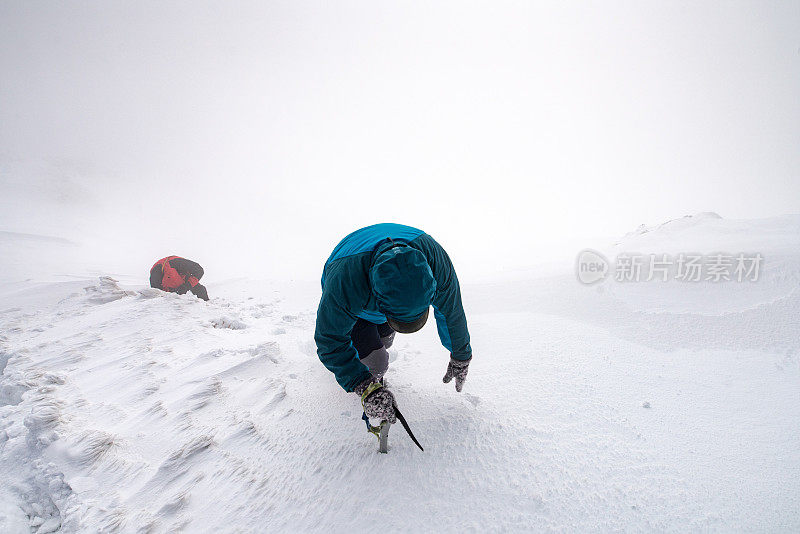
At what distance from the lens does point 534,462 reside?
4.34 feet

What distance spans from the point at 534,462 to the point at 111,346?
3.29m

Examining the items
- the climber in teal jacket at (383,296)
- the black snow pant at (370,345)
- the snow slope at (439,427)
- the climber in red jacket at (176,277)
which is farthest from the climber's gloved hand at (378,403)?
the climber in red jacket at (176,277)

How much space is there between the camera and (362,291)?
137 cm

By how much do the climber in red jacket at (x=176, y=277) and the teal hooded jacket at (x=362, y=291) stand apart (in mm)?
4538

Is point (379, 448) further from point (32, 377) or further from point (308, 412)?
point (32, 377)

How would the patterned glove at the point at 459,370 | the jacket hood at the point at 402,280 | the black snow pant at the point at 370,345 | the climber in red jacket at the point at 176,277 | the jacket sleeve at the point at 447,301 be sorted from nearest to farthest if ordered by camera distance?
the jacket hood at the point at 402,280 → the jacket sleeve at the point at 447,301 → the patterned glove at the point at 459,370 → the black snow pant at the point at 370,345 → the climber in red jacket at the point at 176,277

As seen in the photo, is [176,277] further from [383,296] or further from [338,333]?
[383,296]

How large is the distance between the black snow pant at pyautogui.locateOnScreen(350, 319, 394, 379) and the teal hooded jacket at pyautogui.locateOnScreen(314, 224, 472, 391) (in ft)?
1.36

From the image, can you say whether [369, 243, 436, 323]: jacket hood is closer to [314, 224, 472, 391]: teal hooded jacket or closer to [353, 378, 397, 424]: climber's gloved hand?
[314, 224, 472, 391]: teal hooded jacket

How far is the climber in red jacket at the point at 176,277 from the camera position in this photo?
4.93 meters

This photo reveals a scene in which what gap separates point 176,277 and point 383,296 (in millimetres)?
5242

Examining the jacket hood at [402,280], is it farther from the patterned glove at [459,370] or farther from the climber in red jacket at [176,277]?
the climber in red jacket at [176,277]

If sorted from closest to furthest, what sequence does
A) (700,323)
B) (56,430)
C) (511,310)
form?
(56,430), (700,323), (511,310)

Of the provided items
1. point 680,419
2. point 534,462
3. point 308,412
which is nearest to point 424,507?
point 534,462
